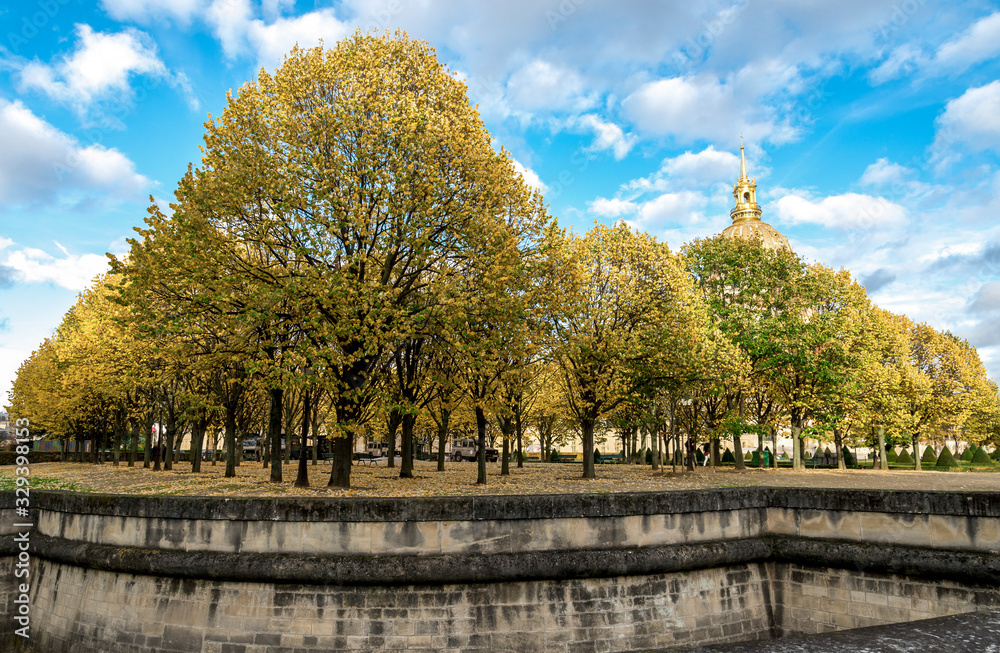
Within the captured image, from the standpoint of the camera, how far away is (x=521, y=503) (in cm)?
1048

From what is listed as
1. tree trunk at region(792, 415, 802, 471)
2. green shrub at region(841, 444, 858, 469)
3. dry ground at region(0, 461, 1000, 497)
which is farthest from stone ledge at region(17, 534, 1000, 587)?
green shrub at region(841, 444, 858, 469)

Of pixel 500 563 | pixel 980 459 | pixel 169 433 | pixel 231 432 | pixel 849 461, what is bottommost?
pixel 849 461

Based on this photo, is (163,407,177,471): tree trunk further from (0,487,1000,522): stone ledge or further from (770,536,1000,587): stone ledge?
(770,536,1000,587): stone ledge

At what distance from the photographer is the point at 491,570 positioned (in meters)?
10.0

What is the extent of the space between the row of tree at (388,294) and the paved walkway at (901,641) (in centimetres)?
1342

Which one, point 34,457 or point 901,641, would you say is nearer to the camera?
point 901,641

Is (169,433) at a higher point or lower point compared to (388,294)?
lower

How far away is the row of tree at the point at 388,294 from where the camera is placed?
17109 mm

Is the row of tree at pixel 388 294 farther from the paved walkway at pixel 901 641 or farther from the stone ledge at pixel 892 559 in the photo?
the paved walkway at pixel 901 641

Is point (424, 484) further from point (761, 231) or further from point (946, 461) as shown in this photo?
point (761, 231)

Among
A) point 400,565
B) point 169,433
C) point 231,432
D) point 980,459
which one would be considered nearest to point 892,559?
point 400,565

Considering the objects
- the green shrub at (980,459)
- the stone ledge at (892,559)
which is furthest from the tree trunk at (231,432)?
the green shrub at (980,459)

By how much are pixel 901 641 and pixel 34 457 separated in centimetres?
6144

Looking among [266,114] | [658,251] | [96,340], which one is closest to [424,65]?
[266,114]
